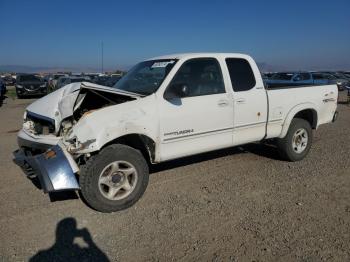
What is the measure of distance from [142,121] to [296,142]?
10.9ft

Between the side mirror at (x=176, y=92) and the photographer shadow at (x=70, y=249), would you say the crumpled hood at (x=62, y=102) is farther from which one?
the photographer shadow at (x=70, y=249)

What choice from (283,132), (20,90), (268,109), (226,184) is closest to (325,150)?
(283,132)

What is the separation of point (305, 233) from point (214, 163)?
108 inches

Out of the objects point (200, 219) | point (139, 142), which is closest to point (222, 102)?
point (139, 142)

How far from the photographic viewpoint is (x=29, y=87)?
2452 centimetres

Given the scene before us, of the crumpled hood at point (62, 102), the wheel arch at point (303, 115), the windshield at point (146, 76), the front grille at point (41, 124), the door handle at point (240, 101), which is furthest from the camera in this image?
the wheel arch at point (303, 115)

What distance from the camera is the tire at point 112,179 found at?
13.7 feet

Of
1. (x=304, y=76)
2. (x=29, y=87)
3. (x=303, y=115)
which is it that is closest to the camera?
(x=303, y=115)

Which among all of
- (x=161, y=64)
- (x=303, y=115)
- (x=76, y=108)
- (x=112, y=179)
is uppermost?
(x=161, y=64)

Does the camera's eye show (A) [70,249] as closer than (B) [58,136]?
Yes

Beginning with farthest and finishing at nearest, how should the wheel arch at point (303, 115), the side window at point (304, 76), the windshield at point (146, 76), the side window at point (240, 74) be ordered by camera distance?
the side window at point (304, 76)
the wheel arch at point (303, 115)
the side window at point (240, 74)
the windshield at point (146, 76)

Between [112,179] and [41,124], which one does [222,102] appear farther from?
[41,124]

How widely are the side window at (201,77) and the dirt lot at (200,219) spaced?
140 centimetres

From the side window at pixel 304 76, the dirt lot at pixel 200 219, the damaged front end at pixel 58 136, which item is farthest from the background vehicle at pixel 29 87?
the damaged front end at pixel 58 136
